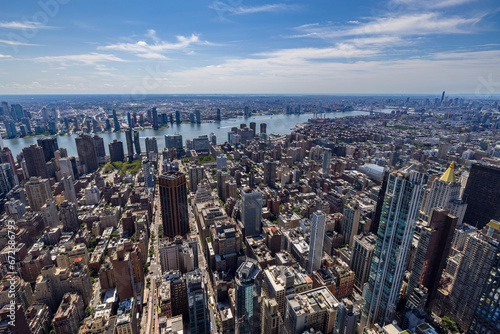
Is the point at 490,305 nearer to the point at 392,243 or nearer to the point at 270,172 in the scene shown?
the point at 392,243

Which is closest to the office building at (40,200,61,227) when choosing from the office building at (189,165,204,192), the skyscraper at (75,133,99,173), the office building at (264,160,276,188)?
the office building at (189,165,204,192)

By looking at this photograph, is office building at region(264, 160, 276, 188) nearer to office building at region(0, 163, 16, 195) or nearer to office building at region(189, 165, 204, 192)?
office building at region(189, 165, 204, 192)

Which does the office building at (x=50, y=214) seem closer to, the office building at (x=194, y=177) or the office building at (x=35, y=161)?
the office building at (x=194, y=177)

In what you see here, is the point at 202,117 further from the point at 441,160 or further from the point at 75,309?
the point at 75,309

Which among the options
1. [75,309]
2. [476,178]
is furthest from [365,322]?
[476,178]

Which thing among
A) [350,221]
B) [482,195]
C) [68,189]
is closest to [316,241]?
[350,221]

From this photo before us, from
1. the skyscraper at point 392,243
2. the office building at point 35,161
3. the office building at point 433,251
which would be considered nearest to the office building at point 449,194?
the office building at point 433,251
